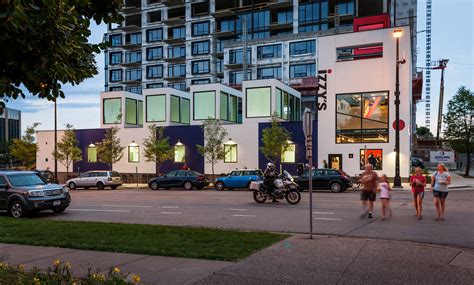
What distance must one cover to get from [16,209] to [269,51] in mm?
54175

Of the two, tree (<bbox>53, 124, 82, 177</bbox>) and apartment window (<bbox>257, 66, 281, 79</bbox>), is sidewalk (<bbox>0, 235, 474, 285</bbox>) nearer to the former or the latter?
tree (<bbox>53, 124, 82, 177</bbox>)

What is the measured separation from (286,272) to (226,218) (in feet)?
23.8

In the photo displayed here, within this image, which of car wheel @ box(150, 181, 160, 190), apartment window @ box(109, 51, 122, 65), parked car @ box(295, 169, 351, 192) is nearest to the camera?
parked car @ box(295, 169, 351, 192)

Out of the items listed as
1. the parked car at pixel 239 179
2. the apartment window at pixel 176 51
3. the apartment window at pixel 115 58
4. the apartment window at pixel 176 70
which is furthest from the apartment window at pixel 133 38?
the parked car at pixel 239 179

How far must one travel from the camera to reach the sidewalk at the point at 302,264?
241 inches

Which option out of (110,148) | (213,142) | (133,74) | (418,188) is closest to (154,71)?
(133,74)

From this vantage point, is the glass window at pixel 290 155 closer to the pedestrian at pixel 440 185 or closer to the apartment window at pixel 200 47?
the pedestrian at pixel 440 185

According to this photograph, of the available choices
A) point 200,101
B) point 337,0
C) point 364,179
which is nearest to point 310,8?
point 337,0

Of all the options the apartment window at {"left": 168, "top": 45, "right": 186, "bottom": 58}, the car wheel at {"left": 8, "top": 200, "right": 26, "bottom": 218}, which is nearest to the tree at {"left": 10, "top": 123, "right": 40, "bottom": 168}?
the car wheel at {"left": 8, "top": 200, "right": 26, "bottom": 218}

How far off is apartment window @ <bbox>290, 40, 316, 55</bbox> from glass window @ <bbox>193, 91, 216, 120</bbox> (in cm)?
2585

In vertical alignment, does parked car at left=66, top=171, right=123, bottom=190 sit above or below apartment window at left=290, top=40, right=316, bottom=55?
below

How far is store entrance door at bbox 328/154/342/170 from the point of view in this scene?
33.8 meters

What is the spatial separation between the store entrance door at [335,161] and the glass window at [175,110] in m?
17.2

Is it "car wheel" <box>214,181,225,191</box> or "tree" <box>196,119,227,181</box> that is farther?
"tree" <box>196,119,227,181</box>
